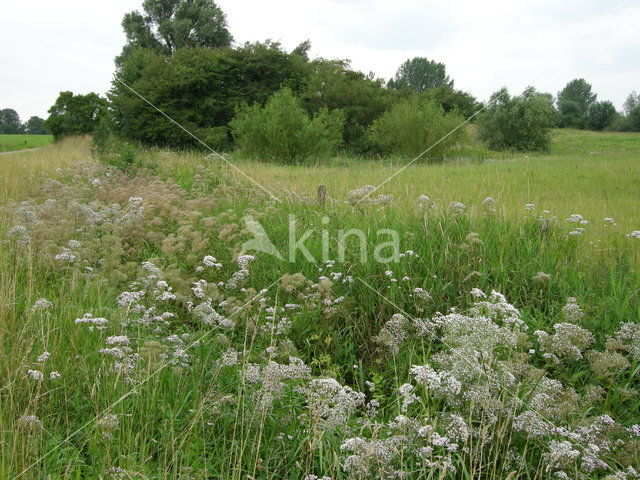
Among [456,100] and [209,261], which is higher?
[456,100]

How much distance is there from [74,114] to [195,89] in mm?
11715

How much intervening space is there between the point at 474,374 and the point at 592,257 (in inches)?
115

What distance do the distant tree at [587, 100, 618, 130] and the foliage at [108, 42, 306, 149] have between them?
35.4 metres

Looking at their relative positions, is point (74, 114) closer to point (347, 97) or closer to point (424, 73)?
point (347, 97)

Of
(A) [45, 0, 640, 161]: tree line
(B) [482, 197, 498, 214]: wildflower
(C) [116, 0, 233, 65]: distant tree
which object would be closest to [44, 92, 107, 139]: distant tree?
(A) [45, 0, 640, 161]: tree line

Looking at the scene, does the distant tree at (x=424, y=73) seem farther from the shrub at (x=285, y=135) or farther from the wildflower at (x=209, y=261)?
the wildflower at (x=209, y=261)

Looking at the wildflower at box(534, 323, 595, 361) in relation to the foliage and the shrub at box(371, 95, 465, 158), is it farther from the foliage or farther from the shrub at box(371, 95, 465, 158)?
the foliage

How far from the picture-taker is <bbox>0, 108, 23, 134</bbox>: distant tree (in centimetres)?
5475

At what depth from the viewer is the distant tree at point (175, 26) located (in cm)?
3994

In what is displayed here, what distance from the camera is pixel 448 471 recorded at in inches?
87.7

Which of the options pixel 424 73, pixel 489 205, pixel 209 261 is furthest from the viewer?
pixel 424 73

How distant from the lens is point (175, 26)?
39.8 metres

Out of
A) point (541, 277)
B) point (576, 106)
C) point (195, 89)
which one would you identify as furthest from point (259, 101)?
point (576, 106)

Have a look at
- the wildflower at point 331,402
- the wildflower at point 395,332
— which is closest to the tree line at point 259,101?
the wildflower at point 395,332
